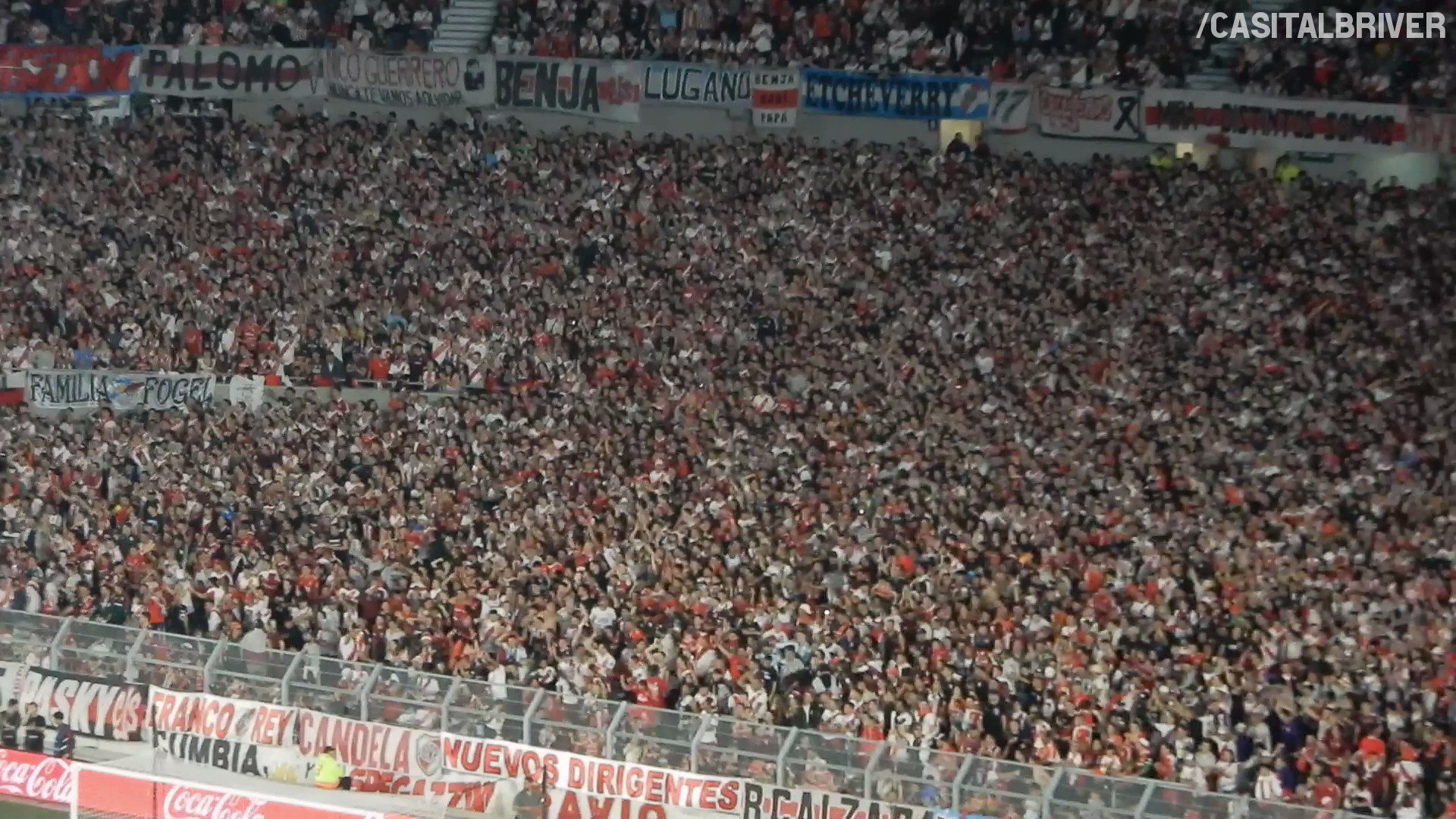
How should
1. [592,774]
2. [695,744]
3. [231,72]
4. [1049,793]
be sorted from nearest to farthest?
1. [1049,793]
2. [695,744]
3. [592,774]
4. [231,72]

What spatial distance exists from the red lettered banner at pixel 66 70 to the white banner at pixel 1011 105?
53.4 ft

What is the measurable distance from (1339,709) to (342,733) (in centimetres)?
1035

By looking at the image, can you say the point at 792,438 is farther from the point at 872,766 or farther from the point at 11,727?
the point at 11,727

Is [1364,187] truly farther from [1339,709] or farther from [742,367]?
[1339,709]

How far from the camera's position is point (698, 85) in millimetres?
33594

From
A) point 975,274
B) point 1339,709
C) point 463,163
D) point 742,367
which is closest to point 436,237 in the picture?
point 463,163

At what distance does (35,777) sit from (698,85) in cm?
1694

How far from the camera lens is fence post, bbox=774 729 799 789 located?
19.5 m

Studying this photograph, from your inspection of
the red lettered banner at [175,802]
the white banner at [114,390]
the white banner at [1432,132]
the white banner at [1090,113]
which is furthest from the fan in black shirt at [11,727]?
the white banner at [1432,132]

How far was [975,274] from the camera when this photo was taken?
2898 cm

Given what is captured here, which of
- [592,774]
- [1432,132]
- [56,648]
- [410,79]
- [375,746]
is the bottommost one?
[375,746]

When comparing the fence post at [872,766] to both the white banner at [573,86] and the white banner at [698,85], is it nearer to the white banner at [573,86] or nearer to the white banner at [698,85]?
the white banner at [698,85]

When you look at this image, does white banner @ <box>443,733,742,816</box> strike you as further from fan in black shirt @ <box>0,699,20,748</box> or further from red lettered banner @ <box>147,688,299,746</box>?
fan in black shirt @ <box>0,699,20,748</box>

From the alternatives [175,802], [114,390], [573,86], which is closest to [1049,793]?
[175,802]
